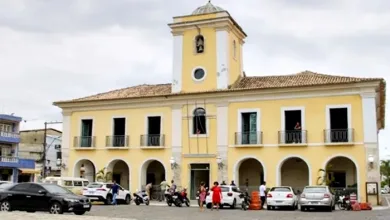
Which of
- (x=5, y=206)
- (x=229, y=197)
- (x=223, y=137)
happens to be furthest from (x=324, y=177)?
(x=5, y=206)

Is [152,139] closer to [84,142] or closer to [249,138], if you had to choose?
[84,142]

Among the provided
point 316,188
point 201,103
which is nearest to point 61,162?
point 201,103

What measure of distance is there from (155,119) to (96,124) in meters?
4.35

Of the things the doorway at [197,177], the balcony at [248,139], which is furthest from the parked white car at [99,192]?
the balcony at [248,139]

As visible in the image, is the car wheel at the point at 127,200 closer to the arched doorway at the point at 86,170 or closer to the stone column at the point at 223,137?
the stone column at the point at 223,137

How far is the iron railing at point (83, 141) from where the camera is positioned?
116 ft

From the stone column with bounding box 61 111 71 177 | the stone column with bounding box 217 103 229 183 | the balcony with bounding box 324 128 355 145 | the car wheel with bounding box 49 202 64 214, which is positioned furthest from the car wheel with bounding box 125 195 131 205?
the balcony with bounding box 324 128 355 145

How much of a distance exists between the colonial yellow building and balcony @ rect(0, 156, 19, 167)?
1731cm

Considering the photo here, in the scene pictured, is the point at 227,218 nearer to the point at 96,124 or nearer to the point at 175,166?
the point at 175,166

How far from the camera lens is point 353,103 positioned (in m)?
28.5

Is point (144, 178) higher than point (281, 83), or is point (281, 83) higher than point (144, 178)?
point (281, 83)

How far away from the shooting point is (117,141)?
34.2m

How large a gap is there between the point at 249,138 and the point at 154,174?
7.98m

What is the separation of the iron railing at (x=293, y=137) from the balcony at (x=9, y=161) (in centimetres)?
3111
